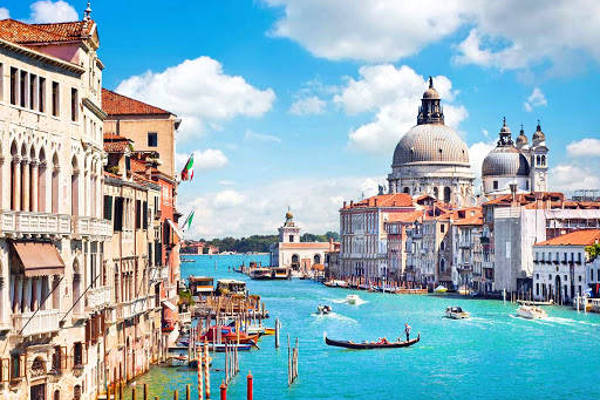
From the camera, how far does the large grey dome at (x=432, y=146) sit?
104 meters

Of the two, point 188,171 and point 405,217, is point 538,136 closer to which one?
point 405,217

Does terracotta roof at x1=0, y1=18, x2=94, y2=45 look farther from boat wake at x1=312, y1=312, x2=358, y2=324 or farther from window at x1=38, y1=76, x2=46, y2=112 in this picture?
boat wake at x1=312, y1=312, x2=358, y2=324

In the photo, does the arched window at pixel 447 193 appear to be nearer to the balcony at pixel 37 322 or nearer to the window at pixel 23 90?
the balcony at pixel 37 322

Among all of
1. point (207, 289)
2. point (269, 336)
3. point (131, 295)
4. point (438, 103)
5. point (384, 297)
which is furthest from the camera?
point (438, 103)

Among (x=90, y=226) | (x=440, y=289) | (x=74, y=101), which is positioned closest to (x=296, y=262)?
(x=440, y=289)

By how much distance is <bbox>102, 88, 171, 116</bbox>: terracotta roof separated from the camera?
31188 mm

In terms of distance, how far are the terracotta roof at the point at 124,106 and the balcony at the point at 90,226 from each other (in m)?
12.2

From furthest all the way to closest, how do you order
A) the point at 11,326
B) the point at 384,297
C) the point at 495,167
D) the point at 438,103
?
the point at 438,103 → the point at 495,167 → the point at 384,297 → the point at 11,326

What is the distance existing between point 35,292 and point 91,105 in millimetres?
3441

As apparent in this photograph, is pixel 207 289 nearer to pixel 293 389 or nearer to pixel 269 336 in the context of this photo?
pixel 269 336

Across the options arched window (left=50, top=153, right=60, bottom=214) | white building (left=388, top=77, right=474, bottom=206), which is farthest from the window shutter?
white building (left=388, top=77, right=474, bottom=206)

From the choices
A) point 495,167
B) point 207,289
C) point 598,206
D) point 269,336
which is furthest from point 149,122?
point 495,167

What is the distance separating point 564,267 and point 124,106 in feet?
106

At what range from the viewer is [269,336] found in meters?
40.1
